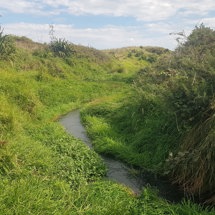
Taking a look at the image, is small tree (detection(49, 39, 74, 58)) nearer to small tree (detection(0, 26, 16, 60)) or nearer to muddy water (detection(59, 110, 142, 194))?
small tree (detection(0, 26, 16, 60))

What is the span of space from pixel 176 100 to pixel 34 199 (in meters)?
4.76

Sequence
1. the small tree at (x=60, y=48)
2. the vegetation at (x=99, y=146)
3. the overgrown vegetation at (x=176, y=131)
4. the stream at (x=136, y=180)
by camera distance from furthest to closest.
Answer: the small tree at (x=60, y=48) < the stream at (x=136, y=180) < the overgrown vegetation at (x=176, y=131) < the vegetation at (x=99, y=146)

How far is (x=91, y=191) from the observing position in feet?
24.5

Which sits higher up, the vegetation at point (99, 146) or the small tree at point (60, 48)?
the small tree at point (60, 48)

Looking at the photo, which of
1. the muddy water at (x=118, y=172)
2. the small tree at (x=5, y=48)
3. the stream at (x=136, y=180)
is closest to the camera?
the stream at (x=136, y=180)

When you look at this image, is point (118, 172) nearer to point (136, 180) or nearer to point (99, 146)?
point (136, 180)

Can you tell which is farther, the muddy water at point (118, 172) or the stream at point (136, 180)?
the muddy water at point (118, 172)

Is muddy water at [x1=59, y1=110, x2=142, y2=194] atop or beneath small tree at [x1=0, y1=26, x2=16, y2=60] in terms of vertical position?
beneath

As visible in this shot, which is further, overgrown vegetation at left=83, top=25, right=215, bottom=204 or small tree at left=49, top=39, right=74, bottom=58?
small tree at left=49, top=39, right=74, bottom=58

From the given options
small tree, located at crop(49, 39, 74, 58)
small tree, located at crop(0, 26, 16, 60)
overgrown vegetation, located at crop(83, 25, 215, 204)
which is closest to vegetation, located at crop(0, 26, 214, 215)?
overgrown vegetation, located at crop(83, 25, 215, 204)

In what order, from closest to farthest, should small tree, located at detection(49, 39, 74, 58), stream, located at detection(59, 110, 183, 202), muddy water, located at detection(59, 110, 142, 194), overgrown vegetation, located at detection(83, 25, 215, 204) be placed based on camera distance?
overgrown vegetation, located at detection(83, 25, 215, 204) < stream, located at detection(59, 110, 183, 202) < muddy water, located at detection(59, 110, 142, 194) < small tree, located at detection(49, 39, 74, 58)

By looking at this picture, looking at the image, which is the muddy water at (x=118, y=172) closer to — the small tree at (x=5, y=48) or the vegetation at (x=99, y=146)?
the vegetation at (x=99, y=146)

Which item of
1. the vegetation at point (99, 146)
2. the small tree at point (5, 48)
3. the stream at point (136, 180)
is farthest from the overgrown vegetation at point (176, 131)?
the small tree at point (5, 48)

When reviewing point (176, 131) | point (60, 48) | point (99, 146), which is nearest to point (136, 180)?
point (176, 131)
